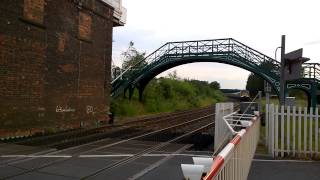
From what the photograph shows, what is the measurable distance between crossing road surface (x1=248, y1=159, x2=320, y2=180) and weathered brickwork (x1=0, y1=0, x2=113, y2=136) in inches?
362

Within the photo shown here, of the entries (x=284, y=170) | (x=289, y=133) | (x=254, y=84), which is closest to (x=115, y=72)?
(x=289, y=133)

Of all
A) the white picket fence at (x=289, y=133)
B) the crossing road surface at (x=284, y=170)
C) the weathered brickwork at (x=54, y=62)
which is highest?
the weathered brickwork at (x=54, y=62)

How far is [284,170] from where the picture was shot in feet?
29.1

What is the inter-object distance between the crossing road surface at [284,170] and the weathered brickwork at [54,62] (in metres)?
9.19

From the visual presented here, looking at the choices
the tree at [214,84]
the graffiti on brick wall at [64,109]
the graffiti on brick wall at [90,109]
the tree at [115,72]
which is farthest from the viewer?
the tree at [214,84]

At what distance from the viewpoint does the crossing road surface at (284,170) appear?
322 inches

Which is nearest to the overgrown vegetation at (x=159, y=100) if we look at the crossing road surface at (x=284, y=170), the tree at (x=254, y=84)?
the crossing road surface at (x=284, y=170)

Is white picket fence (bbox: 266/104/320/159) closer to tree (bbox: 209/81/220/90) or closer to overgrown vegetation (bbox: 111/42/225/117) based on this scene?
overgrown vegetation (bbox: 111/42/225/117)

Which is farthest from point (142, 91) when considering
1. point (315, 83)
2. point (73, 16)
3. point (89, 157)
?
point (89, 157)

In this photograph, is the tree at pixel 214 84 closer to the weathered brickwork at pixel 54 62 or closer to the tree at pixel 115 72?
the tree at pixel 115 72

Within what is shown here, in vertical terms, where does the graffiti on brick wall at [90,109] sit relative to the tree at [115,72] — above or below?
below

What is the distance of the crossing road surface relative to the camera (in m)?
8.17

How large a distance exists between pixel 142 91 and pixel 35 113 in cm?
2171

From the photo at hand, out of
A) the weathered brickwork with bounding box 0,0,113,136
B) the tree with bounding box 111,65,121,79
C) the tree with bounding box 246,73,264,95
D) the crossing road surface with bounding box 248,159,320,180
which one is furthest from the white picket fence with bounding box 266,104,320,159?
the tree with bounding box 246,73,264,95
